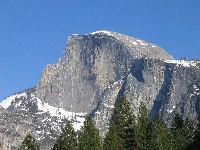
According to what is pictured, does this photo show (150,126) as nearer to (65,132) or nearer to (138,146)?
(138,146)

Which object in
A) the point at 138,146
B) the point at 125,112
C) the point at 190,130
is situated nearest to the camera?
the point at 138,146

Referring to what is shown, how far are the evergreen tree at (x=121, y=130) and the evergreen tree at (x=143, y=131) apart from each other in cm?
129

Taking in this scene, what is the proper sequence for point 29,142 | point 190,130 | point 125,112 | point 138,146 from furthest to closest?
point 190,130 → point 125,112 → point 138,146 → point 29,142

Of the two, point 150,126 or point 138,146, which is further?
point 150,126

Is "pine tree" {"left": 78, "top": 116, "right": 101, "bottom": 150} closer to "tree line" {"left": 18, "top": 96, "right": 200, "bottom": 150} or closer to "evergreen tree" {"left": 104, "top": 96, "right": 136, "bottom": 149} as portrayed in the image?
"tree line" {"left": 18, "top": 96, "right": 200, "bottom": 150}

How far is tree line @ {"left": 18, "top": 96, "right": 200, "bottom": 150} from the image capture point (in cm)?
8450

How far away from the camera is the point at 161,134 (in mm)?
91250

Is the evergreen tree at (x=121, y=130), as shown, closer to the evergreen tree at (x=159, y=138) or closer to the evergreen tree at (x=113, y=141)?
the evergreen tree at (x=113, y=141)

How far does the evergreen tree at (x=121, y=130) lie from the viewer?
285 ft

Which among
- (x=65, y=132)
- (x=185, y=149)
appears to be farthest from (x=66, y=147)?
(x=185, y=149)

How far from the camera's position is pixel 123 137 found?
91.6 meters

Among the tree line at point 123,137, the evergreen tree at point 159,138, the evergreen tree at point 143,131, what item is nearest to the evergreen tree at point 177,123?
the tree line at point 123,137

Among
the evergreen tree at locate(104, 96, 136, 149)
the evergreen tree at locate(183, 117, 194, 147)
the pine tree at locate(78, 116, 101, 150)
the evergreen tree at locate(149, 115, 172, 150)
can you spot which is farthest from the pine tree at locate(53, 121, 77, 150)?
the evergreen tree at locate(183, 117, 194, 147)

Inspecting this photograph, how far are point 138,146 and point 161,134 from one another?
18.9 ft
